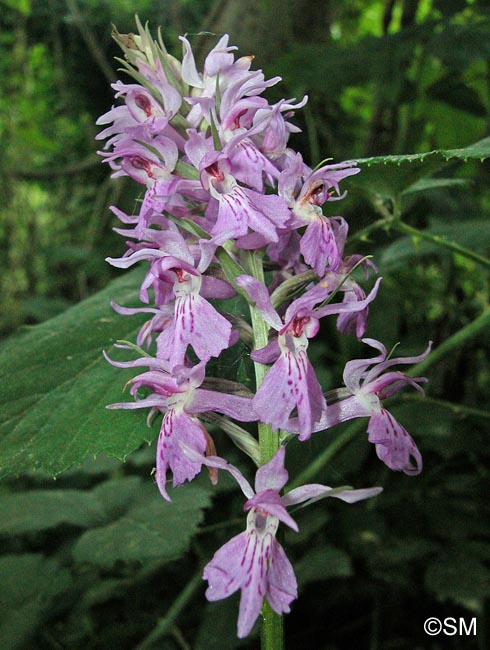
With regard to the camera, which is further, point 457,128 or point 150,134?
point 457,128

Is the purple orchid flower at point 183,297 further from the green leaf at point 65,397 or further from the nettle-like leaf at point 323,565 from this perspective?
the nettle-like leaf at point 323,565

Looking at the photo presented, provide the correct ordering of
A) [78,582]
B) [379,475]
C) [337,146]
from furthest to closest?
[337,146], [379,475], [78,582]

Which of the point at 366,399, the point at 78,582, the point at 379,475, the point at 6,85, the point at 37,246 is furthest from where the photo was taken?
the point at 37,246

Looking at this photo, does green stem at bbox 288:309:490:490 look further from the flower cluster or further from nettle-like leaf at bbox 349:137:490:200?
the flower cluster

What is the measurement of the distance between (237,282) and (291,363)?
5.1 inches

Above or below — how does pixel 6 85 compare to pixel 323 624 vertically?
above

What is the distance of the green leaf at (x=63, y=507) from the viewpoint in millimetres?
1969

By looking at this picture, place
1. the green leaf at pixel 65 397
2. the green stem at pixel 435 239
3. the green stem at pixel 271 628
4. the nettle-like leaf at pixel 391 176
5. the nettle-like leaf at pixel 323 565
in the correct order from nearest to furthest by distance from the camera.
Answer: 1. the green stem at pixel 271 628
2. the green leaf at pixel 65 397
3. the nettle-like leaf at pixel 391 176
4. the green stem at pixel 435 239
5. the nettle-like leaf at pixel 323 565

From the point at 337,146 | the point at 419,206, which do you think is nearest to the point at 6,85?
the point at 337,146

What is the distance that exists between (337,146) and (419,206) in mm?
537

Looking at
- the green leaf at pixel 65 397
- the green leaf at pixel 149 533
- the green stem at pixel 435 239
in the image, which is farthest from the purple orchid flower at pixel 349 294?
the green leaf at pixel 149 533

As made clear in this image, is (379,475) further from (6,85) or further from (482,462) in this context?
(6,85)

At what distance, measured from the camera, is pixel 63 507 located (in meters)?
2.07

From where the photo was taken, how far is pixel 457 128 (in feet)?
11.1
